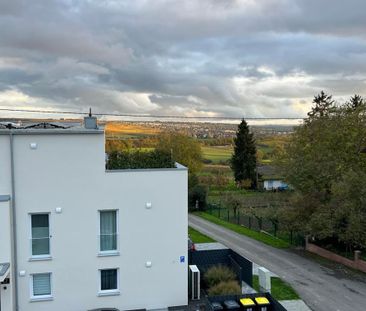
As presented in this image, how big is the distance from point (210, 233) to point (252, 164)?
2833 cm

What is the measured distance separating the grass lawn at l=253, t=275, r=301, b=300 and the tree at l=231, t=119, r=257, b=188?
39629mm

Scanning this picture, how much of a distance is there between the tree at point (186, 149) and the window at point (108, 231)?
133ft

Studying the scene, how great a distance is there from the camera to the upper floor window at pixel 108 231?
16219 mm

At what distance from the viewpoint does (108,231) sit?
16.3 meters

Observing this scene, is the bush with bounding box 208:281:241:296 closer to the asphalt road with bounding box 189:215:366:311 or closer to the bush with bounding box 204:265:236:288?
the bush with bounding box 204:265:236:288

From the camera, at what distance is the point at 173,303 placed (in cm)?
1681

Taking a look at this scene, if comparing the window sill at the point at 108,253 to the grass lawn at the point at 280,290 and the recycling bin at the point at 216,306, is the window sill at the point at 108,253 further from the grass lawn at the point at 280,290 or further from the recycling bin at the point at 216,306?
the grass lawn at the point at 280,290

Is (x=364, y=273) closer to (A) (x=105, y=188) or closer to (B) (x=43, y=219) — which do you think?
(A) (x=105, y=188)

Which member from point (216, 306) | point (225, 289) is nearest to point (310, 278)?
point (225, 289)

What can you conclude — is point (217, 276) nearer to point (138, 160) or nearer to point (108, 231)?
point (108, 231)

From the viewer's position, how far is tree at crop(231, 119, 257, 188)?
197 feet

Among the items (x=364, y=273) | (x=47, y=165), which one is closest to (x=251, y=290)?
(x=364, y=273)

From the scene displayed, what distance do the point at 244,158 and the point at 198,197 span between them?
15116mm

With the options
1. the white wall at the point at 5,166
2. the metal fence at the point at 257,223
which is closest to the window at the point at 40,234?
the white wall at the point at 5,166
